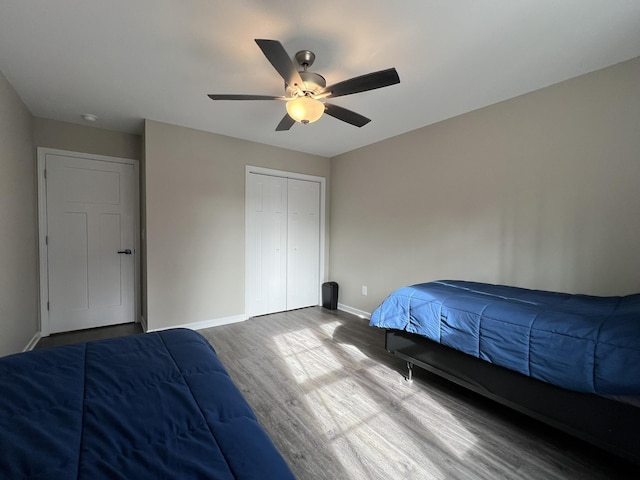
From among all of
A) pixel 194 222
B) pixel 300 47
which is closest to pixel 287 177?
pixel 194 222

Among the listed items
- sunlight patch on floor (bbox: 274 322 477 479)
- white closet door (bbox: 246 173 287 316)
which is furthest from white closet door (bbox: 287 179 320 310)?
sunlight patch on floor (bbox: 274 322 477 479)

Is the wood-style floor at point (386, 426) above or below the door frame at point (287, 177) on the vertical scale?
below

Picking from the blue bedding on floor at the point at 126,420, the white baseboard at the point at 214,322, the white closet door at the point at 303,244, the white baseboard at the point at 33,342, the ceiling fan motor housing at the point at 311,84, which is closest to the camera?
the blue bedding on floor at the point at 126,420

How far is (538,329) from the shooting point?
1.54 m

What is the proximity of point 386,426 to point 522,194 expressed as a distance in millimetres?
2254

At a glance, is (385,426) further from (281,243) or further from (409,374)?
(281,243)

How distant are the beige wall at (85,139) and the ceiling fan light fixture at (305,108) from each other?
2.73 metres

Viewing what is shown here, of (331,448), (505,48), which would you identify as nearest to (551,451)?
(331,448)

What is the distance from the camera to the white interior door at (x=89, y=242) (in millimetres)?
3152

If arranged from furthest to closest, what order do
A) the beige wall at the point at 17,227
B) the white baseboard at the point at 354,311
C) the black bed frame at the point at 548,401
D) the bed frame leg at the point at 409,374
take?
1. the white baseboard at the point at 354,311
2. the bed frame leg at the point at 409,374
3. the beige wall at the point at 17,227
4. the black bed frame at the point at 548,401

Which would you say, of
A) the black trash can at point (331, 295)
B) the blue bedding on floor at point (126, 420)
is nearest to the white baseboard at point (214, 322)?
the black trash can at point (331, 295)

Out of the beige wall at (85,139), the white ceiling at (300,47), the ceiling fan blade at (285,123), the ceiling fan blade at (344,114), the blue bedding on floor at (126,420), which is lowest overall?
the blue bedding on floor at (126,420)

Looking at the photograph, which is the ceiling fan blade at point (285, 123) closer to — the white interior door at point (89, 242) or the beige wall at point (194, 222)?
the beige wall at point (194, 222)

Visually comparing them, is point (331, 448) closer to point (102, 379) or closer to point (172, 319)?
point (102, 379)
